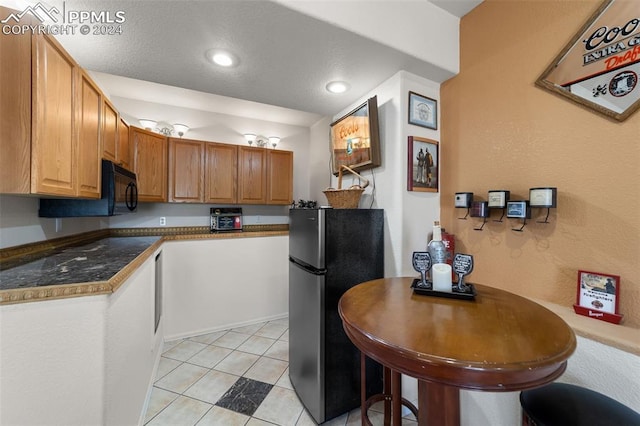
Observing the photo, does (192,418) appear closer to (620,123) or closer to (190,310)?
(190,310)

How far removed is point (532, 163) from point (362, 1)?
136 centimetres

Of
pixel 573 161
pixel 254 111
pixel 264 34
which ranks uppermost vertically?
pixel 254 111

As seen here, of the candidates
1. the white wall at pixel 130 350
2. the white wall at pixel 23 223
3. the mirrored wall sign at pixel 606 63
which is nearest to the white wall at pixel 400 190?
the mirrored wall sign at pixel 606 63

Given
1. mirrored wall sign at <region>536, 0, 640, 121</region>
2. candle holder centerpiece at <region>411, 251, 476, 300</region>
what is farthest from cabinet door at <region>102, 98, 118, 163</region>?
mirrored wall sign at <region>536, 0, 640, 121</region>

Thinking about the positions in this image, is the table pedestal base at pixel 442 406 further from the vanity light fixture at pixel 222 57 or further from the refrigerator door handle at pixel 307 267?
the vanity light fixture at pixel 222 57

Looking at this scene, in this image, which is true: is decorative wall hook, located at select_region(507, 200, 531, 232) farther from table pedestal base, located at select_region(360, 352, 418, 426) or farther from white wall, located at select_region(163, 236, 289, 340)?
white wall, located at select_region(163, 236, 289, 340)

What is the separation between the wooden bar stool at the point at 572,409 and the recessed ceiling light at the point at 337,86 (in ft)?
6.88

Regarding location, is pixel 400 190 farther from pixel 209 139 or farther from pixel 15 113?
pixel 209 139

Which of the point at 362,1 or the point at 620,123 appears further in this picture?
the point at 362,1

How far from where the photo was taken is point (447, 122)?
1864mm

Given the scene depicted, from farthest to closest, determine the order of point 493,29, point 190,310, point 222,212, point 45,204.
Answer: point 222,212 < point 190,310 < point 45,204 < point 493,29

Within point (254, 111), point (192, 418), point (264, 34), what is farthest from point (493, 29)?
point (192, 418)

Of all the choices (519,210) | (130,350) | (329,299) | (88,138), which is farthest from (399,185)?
(88,138)

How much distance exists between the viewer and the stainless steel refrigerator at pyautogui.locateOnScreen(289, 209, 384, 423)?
1.54 meters
